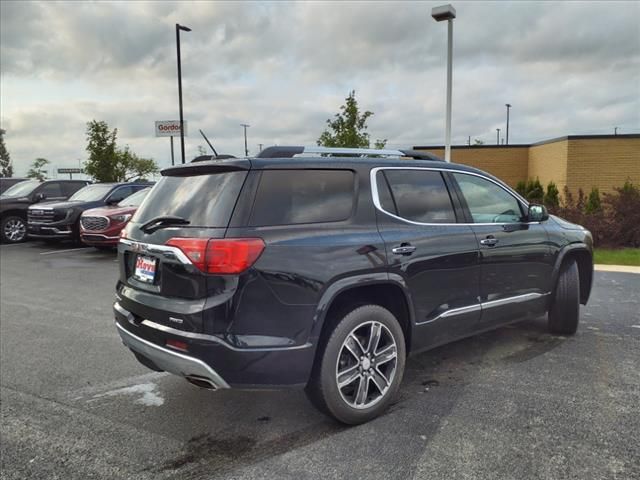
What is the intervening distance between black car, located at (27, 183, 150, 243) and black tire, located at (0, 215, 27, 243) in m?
1.52

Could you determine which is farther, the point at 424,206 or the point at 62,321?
the point at 62,321

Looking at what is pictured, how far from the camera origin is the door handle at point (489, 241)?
403 centimetres

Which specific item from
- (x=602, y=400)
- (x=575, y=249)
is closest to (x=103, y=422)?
(x=602, y=400)

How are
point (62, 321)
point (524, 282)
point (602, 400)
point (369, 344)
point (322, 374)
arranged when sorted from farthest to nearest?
1. point (62, 321)
2. point (524, 282)
3. point (602, 400)
4. point (369, 344)
5. point (322, 374)

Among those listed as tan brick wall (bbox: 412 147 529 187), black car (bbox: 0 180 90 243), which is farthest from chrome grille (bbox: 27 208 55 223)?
tan brick wall (bbox: 412 147 529 187)

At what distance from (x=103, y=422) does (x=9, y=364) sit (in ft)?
5.92

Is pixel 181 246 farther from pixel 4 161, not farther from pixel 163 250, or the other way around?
pixel 4 161

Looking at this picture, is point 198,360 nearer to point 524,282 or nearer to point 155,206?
point 155,206

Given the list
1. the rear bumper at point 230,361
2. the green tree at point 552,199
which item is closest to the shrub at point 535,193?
the green tree at point 552,199

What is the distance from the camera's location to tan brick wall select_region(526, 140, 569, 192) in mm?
20016

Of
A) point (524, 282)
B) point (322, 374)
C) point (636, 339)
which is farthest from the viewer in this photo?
point (636, 339)

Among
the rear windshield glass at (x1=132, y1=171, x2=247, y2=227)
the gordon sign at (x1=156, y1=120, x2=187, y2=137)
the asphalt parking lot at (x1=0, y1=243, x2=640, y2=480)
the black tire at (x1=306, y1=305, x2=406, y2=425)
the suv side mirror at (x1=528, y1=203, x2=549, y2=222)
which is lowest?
the asphalt parking lot at (x1=0, y1=243, x2=640, y2=480)

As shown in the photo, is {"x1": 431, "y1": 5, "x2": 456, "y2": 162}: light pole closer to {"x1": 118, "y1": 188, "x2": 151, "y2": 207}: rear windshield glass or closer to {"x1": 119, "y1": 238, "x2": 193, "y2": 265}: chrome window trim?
{"x1": 118, "y1": 188, "x2": 151, "y2": 207}: rear windshield glass

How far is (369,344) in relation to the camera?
3.31 meters
